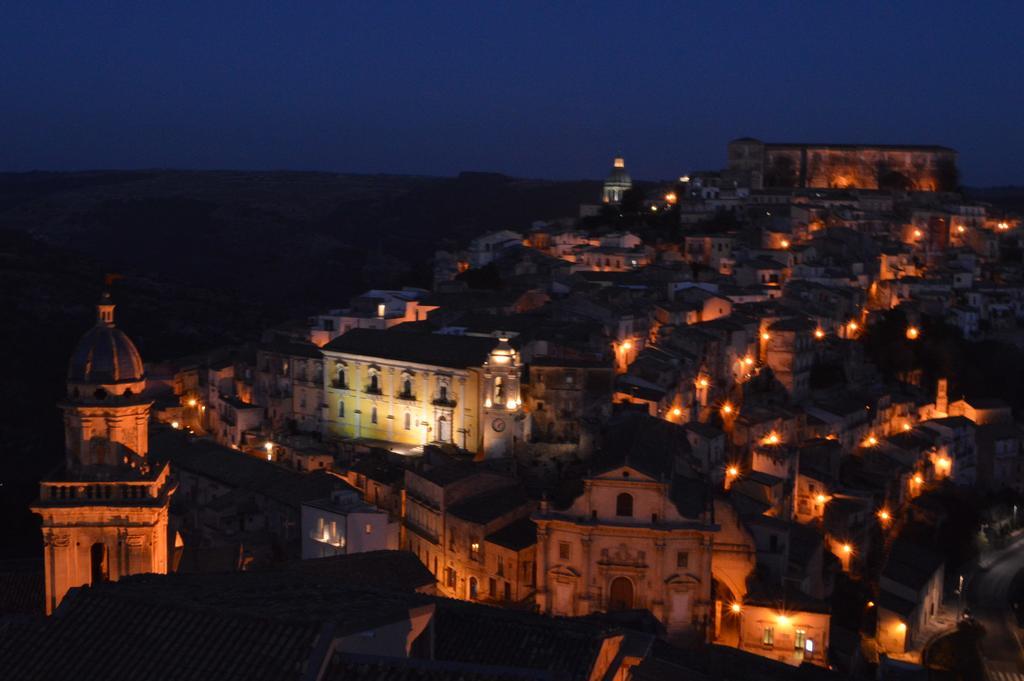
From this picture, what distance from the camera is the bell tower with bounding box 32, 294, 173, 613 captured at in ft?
58.1

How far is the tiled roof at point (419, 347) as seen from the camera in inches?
1789

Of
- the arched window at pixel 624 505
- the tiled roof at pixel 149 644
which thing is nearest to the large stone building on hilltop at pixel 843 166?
the arched window at pixel 624 505

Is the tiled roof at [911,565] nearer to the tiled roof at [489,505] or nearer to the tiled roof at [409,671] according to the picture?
the tiled roof at [489,505]

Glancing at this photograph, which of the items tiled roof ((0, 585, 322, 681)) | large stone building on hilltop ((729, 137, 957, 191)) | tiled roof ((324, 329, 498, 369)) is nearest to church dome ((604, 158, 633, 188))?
large stone building on hilltop ((729, 137, 957, 191))

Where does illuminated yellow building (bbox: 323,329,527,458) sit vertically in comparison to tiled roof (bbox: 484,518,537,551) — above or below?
above

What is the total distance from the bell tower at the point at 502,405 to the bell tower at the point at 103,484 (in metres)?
25.1

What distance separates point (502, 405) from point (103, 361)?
85.1ft

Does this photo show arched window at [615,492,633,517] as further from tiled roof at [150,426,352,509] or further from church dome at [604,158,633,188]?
church dome at [604,158,633,188]

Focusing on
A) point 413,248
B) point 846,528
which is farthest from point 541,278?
point 413,248

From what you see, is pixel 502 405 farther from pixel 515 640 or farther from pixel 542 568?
pixel 515 640

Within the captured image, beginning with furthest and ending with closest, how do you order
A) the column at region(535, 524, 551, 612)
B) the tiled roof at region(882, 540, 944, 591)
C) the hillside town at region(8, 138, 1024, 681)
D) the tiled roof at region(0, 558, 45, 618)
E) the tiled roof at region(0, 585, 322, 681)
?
the tiled roof at region(882, 540, 944, 591)
the column at region(535, 524, 551, 612)
the tiled roof at region(0, 558, 45, 618)
the hillside town at region(8, 138, 1024, 681)
the tiled roof at region(0, 585, 322, 681)

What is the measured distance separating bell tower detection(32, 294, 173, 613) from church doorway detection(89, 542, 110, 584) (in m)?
0.02

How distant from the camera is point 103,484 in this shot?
706 inches

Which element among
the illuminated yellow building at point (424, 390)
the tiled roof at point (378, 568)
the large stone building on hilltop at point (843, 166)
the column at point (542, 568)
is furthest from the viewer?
the large stone building on hilltop at point (843, 166)
